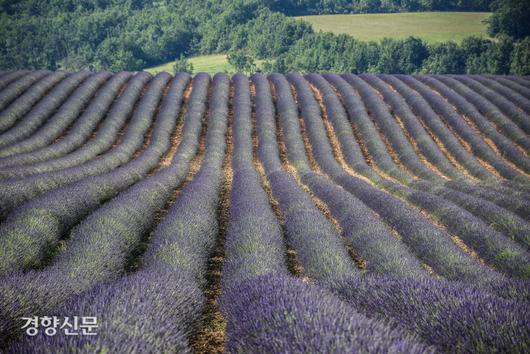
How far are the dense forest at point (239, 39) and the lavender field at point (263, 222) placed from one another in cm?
4545

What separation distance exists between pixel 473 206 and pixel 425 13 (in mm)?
104842

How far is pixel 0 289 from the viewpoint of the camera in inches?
181

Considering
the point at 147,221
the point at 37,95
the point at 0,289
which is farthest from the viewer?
the point at 37,95

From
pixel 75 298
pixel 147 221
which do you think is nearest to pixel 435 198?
pixel 147 221

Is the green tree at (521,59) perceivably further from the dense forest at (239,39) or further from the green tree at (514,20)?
the green tree at (514,20)

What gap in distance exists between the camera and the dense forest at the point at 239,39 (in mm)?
A: 77000

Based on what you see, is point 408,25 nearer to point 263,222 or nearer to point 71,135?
point 71,135

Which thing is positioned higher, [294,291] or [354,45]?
[294,291]

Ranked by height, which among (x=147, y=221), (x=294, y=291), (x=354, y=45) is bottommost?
(x=354, y=45)

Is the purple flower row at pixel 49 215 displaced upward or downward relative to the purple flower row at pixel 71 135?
upward

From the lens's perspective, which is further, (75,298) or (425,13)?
(425,13)

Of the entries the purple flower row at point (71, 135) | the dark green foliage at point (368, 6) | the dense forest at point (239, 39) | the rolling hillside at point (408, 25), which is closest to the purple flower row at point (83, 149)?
the purple flower row at point (71, 135)

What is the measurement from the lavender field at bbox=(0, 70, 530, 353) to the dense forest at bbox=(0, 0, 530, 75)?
45.5m

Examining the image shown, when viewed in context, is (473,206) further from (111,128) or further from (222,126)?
(111,128)
